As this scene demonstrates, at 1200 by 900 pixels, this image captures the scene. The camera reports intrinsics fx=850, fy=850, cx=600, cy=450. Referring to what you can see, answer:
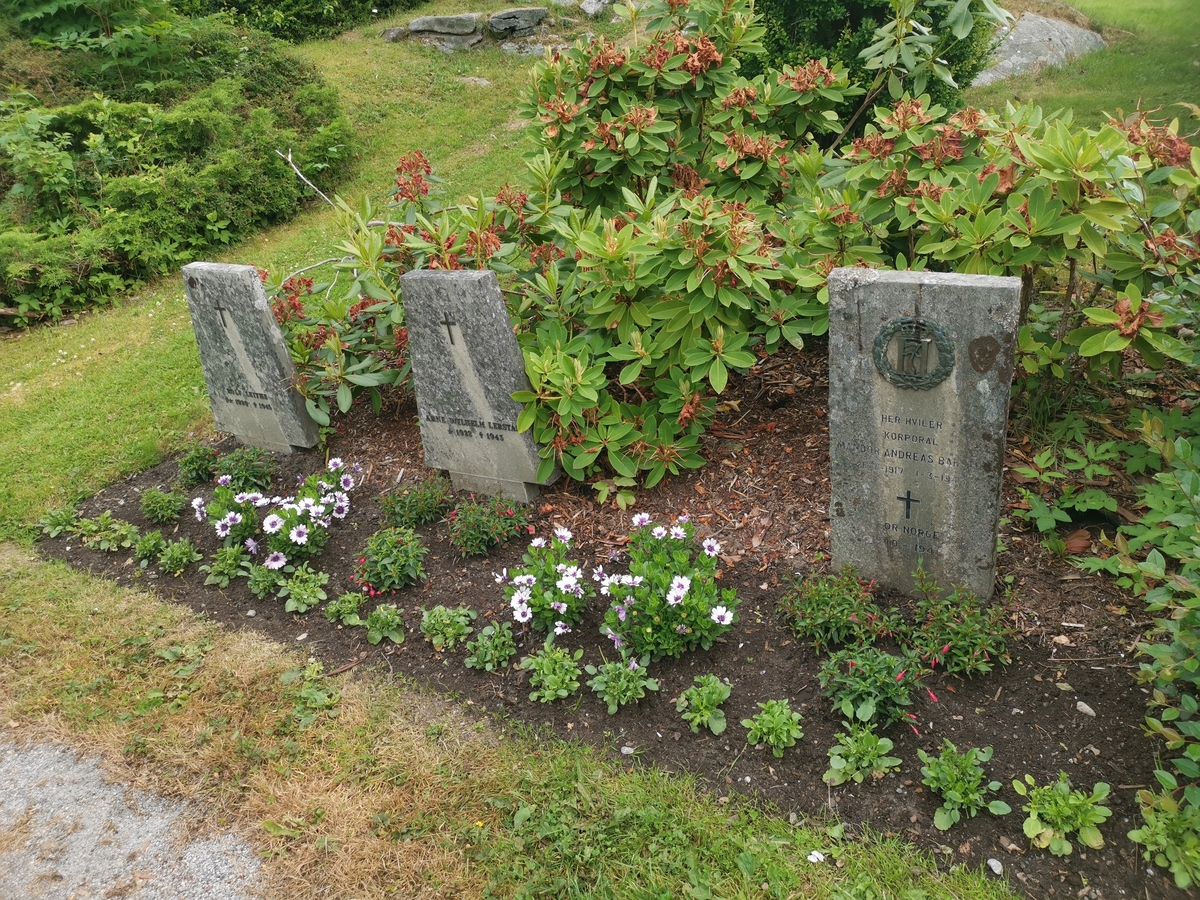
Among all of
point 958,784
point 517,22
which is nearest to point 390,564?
point 958,784

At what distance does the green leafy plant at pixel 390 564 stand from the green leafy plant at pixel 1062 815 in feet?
8.90

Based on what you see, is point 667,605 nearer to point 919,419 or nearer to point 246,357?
point 919,419

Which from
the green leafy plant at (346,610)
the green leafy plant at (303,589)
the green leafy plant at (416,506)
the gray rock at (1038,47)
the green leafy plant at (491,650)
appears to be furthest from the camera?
the gray rock at (1038,47)

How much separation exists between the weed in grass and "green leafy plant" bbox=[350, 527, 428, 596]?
4.00 feet

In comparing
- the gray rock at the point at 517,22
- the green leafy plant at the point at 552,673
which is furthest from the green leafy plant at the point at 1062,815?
the gray rock at the point at 517,22

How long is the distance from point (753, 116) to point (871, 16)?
3.14m

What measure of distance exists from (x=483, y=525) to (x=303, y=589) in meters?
0.93

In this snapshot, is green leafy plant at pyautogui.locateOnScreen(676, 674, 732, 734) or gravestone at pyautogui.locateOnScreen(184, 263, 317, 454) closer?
green leafy plant at pyautogui.locateOnScreen(676, 674, 732, 734)

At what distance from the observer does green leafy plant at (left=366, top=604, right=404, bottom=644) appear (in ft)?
12.7

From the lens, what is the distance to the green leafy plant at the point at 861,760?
2.94 meters

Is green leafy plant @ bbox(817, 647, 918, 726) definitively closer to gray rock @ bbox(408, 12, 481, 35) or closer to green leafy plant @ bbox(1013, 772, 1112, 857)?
green leafy plant @ bbox(1013, 772, 1112, 857)

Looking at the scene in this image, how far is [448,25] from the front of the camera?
14141 millimetres

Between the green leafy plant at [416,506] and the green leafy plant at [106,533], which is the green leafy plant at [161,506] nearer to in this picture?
the green leafy plant at [106,533]

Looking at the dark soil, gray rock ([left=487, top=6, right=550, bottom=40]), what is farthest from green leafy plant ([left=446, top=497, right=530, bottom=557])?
gray rock ([left=487, top=6, right=550, bottom=40])
